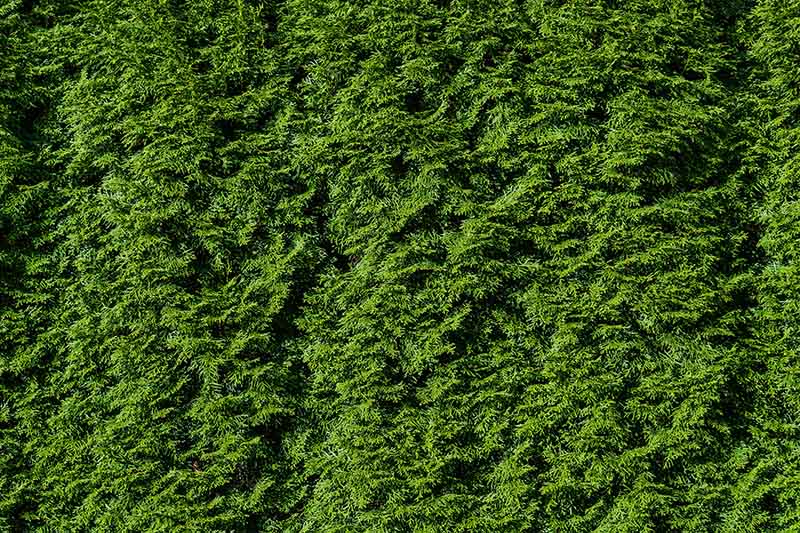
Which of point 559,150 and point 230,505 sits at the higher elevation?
point 559,150

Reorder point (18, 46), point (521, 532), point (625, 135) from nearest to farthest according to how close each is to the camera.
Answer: point (521, 532), point (625, 135), point (18, 46)

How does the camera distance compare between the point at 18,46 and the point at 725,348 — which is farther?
the point at 18,46

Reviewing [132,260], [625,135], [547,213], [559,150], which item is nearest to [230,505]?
[132,260]

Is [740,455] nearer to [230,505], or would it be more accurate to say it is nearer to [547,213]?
[547,213]

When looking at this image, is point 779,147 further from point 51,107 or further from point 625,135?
point 51,107

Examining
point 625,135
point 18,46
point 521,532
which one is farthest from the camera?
point 18,46

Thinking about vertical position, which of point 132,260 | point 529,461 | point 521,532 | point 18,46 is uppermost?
point 18,46

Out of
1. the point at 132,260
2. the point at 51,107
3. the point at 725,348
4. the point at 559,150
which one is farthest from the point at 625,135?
the point at 51,107
